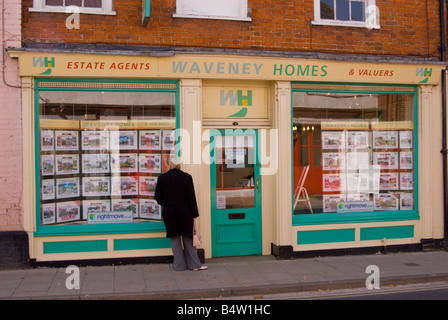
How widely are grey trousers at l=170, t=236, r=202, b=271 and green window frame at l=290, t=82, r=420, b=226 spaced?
2113 millimetres

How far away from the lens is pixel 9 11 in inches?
301

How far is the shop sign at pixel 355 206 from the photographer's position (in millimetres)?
9156

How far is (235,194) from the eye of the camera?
28.4 feet

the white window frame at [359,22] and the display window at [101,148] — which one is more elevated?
the white window frame at [359,22]

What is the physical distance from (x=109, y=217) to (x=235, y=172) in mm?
2496

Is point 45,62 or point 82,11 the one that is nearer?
point 45,62

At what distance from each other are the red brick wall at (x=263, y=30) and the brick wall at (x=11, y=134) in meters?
0.22

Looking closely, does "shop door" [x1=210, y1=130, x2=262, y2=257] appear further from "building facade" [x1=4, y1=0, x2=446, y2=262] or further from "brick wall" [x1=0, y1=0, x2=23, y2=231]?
"brick wall" [x1=0, y1=0, x2=23, y2=231]

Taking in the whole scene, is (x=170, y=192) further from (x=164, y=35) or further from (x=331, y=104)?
(x=331, y=104)

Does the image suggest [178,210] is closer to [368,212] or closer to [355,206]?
[355,206]

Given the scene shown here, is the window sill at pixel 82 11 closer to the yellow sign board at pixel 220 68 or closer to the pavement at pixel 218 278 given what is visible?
the yellow sign board at pixel 220 68

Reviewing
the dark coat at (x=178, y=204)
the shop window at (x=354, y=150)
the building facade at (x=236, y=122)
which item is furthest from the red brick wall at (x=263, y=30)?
the dark coat at (x=178, y=204)

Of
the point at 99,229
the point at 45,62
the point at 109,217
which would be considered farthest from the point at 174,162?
the point at 45,62
